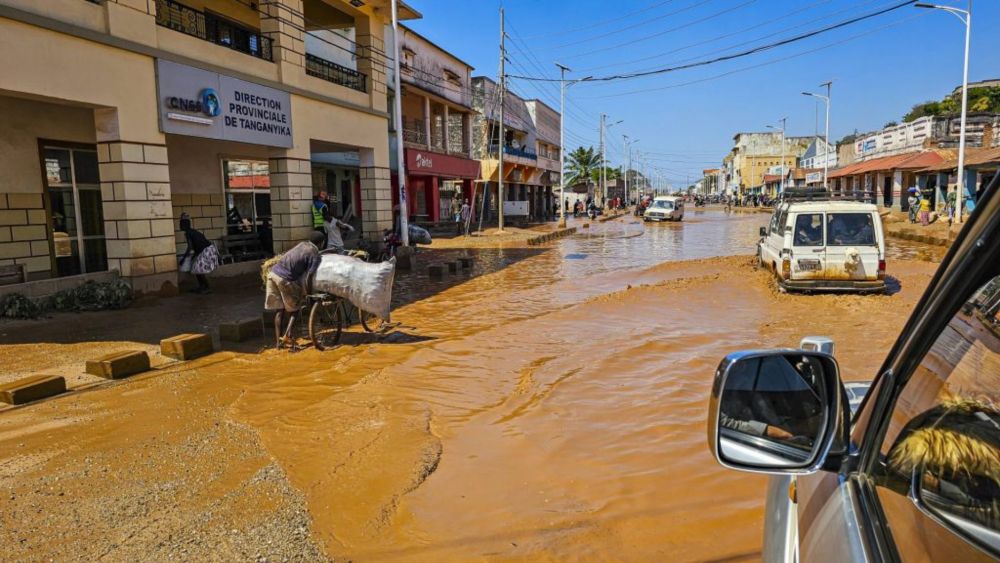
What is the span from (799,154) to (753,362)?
107157 millimetres

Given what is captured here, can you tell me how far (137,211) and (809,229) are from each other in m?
12.3

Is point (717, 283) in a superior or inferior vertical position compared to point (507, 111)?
inferior

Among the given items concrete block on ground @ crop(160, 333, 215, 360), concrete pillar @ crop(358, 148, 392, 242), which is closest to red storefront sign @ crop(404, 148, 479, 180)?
concrete pillar @ crop(358, 148, 392, 242)

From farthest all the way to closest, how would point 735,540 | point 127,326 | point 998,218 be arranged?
point 127,326 → point 735,540 → point 998,218

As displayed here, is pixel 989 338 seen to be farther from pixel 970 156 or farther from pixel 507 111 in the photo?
pixel 507 111

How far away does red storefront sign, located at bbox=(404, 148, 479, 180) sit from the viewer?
27.8 meters

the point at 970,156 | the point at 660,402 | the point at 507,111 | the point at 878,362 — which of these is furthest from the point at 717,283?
the point at 507,111

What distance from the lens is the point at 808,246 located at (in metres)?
11.5

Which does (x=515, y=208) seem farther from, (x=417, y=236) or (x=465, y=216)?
(x=417, y=236)

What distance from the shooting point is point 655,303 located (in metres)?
12.1

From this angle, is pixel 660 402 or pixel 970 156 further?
pixel 970 156

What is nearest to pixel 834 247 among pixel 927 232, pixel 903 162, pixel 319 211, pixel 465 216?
pixel 319 211

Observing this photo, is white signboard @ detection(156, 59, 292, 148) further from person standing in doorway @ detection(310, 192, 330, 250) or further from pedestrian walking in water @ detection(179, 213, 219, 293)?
pedestrian walking in water @ detection(179, 213, 219, 293)

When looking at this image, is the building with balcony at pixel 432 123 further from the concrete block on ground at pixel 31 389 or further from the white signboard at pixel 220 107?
the concrete block on ground at pixel 31 389
